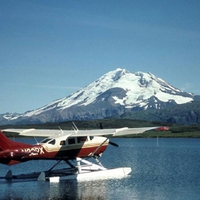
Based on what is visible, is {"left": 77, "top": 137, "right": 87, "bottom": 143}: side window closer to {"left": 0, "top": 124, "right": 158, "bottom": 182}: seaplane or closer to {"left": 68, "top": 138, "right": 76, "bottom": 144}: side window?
{"left": 0, "top": 124, "right": 158, "bottom": 182}: seaplane

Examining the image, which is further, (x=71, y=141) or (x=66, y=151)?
(x=71, y=141)

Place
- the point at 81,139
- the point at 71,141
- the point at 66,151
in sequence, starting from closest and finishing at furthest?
the point at 66,151 → the point at 71,141 → the point at 81,139

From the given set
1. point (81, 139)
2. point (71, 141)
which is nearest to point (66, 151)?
point (71, 141)

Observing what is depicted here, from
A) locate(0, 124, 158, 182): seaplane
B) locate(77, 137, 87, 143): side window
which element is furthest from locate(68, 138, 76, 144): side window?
locate(77, 137, 87, 143): side window

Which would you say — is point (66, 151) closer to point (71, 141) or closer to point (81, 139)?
point (71, 141)

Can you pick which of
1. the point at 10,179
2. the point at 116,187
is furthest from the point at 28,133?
the point at 116,187

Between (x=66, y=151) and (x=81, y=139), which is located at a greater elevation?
(x=81, y=139)

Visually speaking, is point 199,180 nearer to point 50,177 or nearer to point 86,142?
point 86,142

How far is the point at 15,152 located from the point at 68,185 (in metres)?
4.04

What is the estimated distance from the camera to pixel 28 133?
32.8 m

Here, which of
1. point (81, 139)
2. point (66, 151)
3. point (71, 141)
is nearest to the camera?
point (66, 151)

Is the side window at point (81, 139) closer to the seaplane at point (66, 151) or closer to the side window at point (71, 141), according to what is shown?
the seaplane at point (66, 151)

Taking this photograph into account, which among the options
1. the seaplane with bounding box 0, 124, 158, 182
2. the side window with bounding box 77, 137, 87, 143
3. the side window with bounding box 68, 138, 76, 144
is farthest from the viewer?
the side window with bounding box 77, 137, 87, 143

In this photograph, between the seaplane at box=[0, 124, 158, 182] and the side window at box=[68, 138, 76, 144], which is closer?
the seaplane at box=[0, 124, 158, 182]
